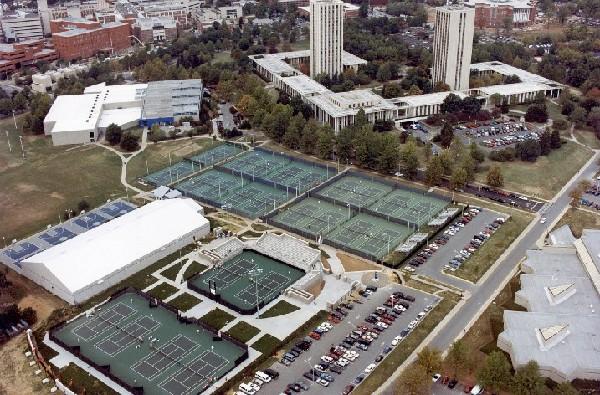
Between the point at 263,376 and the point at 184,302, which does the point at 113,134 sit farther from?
the point at 263,376

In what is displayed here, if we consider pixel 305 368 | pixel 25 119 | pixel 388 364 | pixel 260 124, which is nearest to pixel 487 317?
pixel 388 364

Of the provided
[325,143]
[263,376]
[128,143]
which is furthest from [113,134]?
[263,376]

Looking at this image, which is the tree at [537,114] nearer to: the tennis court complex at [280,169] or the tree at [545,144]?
the tree at [545,144]

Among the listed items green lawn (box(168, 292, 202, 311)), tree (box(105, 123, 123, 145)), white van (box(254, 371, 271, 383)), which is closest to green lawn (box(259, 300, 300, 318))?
green lawn (box(168, 292, 202, 311))

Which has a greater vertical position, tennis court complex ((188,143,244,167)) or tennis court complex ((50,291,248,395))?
tennis court complex ((188,143,244,167))

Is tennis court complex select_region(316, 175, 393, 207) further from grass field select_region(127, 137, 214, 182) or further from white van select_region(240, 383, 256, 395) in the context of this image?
white van select_region(240, 383, 256, 395)

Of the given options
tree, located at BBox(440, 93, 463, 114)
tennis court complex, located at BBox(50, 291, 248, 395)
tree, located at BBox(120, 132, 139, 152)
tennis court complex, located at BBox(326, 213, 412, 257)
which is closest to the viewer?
tennis court complex, located at BBox(50, 291, 248, 395)

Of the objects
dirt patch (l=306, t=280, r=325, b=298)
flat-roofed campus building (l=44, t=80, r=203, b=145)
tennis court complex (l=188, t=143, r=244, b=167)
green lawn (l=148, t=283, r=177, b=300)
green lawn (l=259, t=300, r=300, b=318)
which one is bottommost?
Result: green lawn (l=259, t=300, r=300, b=318)
